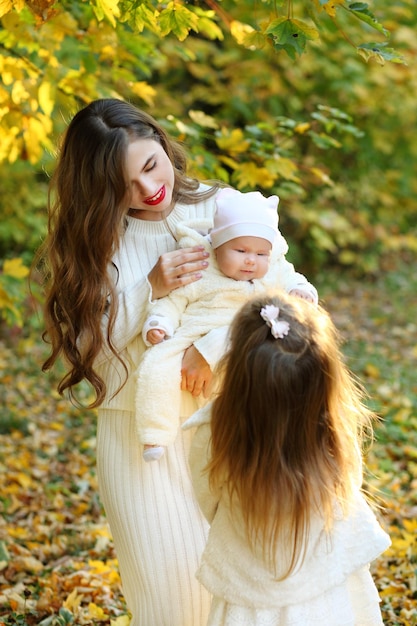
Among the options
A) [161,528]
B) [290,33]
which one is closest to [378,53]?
[290,33]

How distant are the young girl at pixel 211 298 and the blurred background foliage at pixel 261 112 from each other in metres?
1.11

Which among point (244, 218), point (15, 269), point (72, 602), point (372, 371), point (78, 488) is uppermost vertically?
point (244, 218)

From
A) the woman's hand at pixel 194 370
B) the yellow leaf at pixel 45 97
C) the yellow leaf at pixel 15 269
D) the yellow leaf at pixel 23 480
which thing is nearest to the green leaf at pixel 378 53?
the woman's hand at pixel 194 370

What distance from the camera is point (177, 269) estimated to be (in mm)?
2377

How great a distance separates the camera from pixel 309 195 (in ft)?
28.2

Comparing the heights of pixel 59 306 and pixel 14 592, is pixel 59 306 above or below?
above

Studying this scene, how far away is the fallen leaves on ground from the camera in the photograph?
3289 mm

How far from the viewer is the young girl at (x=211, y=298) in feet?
7.61

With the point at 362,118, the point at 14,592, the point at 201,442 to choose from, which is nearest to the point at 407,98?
the point at 362,118

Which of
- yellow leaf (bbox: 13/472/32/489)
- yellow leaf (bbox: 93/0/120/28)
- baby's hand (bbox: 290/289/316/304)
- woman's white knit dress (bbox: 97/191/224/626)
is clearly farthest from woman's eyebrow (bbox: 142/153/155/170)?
yellow leaf (bbox: 13/472/32/489)

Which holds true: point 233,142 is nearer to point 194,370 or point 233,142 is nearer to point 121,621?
point 194,370

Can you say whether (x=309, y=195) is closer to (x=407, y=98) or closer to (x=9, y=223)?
(x=407, y=98)

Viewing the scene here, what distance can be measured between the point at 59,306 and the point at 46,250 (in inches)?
8.6

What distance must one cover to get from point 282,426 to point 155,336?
0.60 meters
